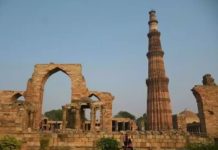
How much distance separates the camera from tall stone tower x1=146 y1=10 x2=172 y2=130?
31.9 metres

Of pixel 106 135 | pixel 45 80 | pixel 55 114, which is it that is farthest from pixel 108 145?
pixel 55 114

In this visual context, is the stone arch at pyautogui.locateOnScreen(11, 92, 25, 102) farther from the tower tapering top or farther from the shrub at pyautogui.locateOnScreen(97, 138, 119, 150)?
the tower tapering top

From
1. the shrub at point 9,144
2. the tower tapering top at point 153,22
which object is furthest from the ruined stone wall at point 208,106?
the tower tapering top at point 153,22

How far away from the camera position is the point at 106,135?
11.6 m

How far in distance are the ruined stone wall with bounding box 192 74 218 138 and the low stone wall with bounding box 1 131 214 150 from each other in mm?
4441

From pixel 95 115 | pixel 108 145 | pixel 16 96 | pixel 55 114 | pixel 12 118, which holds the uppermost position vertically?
pixel 55 114

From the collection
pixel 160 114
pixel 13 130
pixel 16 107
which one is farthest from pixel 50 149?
pixel 160 114

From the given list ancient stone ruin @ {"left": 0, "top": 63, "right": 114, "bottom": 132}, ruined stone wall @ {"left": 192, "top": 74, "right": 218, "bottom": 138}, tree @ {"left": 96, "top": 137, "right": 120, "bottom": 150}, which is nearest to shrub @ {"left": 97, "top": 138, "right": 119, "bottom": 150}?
tree @ {"left": 96, "top": 137, "right": 120, "bottom": 150}

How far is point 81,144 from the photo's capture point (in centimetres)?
1155

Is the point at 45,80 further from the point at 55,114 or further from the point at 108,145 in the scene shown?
the point at 55,114

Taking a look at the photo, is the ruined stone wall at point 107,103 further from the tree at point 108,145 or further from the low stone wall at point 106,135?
the tree at point 108,145

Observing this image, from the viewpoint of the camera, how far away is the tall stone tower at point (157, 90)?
31922 millimetres

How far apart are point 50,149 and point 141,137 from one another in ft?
13.9

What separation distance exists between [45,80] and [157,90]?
17081 mm
